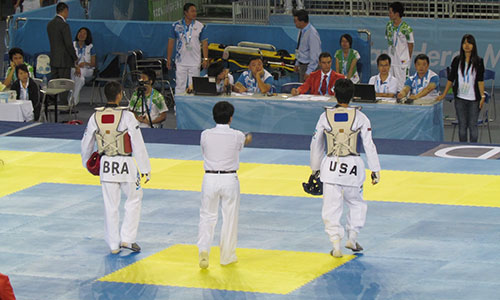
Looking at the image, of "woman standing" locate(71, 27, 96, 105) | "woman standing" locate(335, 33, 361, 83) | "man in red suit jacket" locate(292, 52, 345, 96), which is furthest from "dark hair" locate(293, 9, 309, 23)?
"woman standing" locate(71, 27, 96, 105)

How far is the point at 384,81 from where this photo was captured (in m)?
14.6

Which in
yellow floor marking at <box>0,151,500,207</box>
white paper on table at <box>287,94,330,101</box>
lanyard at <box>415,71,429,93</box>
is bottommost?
yellow floor marking at <box>0,151,500,207</box>

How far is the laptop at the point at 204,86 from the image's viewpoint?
14961 millimetres

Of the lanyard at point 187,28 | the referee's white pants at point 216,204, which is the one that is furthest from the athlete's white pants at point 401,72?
the referee's white pants at point 216,204

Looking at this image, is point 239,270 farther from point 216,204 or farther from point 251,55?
point 251,55

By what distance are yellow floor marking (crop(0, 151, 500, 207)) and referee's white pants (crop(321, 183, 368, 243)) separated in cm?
241

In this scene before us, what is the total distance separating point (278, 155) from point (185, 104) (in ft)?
7.22

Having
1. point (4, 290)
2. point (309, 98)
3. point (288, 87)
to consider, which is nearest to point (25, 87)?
point (288, 87)

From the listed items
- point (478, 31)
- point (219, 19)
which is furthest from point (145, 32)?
point (478, 31)

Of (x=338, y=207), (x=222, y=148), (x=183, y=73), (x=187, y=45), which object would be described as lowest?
(x=338, y=207)

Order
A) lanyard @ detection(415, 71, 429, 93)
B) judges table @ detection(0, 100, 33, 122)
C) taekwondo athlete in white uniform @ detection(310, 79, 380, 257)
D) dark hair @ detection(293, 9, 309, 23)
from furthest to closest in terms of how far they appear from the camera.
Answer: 1. dark hair @ detection(293, 9, 309, 23)
2. judges table @ detection(0, 100, 33, 122)
3. lanyard @ detection(415, 71, 429, 93)
4. taekwondo athlete in white uniform @ detection(310, 79, 380, 257)

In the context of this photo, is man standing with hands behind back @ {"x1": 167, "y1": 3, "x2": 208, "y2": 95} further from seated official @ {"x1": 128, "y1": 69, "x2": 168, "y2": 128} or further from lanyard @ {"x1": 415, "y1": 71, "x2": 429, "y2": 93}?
lanyard @ {"x1": 415, "y1": 71, "x2": 429, "y2": 93}

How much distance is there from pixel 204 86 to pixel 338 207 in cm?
644

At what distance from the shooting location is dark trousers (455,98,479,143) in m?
14.0
